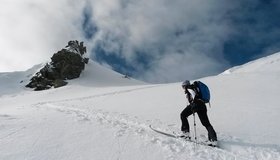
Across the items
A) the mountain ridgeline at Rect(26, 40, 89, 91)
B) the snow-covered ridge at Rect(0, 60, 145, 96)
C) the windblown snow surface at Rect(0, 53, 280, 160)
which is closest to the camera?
the windblown snow surface at Rect(0, 53, 280, 160)

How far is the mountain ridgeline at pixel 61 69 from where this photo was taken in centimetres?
5559

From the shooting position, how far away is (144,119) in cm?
1577

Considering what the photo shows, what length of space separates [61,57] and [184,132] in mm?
50391

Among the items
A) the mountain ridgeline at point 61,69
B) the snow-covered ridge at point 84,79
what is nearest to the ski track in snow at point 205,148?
the snow-covered ridge at point 84,79

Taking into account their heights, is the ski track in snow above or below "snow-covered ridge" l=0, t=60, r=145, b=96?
below

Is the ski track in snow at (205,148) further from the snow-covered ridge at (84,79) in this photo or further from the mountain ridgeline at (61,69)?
the mountain ridgeline at (61,69)

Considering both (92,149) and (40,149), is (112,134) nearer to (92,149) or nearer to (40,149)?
(92,149)

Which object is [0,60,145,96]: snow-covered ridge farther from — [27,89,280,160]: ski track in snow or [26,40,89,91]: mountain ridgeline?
[27,89,280,160]: ski track in snow

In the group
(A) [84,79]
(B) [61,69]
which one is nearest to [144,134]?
(A) [84,79]

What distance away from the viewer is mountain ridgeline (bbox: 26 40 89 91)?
182ft

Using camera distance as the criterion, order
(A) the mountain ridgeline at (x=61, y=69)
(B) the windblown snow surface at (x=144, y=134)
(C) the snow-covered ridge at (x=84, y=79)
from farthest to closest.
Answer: (A) the mountain ridgeline at (x=61, y=69) → (C) the snow-covered ridge at (x=84, y=79) → (B) the windblown snow surface at (x=144, y=134)

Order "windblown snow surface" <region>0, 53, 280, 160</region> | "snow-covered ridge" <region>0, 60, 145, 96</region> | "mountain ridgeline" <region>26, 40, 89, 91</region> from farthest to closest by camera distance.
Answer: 1. "mountain ridgeline" <region>26, 40, 89, 91</region>
2. "snow-covered ridge" <region>0, 60, 145, 96</region>
3. "windblown snow surface" <region>0, 53, 280, 160</region>

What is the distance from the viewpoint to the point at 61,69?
57281 millimetres

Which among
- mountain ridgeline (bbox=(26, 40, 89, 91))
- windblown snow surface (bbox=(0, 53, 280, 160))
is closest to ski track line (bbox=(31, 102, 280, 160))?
windblown snow surface (bbox=(0, 53, 280, 160))
